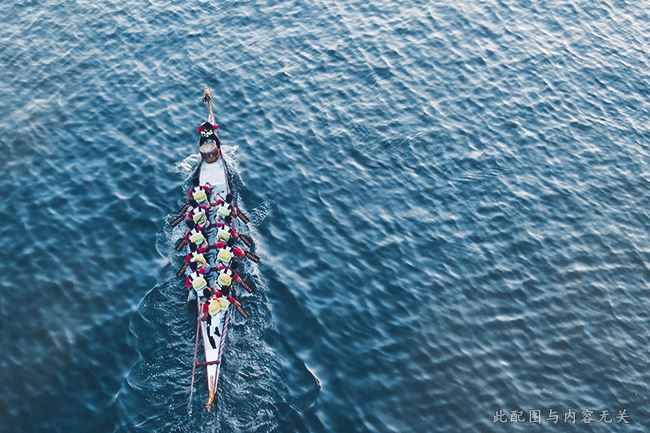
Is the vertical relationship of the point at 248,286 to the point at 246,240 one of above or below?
below

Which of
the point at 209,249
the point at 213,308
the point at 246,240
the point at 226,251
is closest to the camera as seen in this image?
the point at 213,308

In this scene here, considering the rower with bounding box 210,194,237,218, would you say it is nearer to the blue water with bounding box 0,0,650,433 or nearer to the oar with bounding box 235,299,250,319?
the blue water with bounding box 0,0,650,433

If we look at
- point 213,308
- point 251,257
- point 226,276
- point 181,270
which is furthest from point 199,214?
point 213,308

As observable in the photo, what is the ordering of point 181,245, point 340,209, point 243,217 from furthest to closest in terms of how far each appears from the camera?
1. point 340,209
2. point 243,217
3. point 181,245

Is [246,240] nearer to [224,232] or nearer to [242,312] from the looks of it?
[224,232]

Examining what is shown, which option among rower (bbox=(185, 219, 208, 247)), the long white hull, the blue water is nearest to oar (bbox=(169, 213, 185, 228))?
the blue water

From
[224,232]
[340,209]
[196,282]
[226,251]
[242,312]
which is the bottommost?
[242,312]

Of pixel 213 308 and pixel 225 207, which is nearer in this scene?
pixel 213 308
